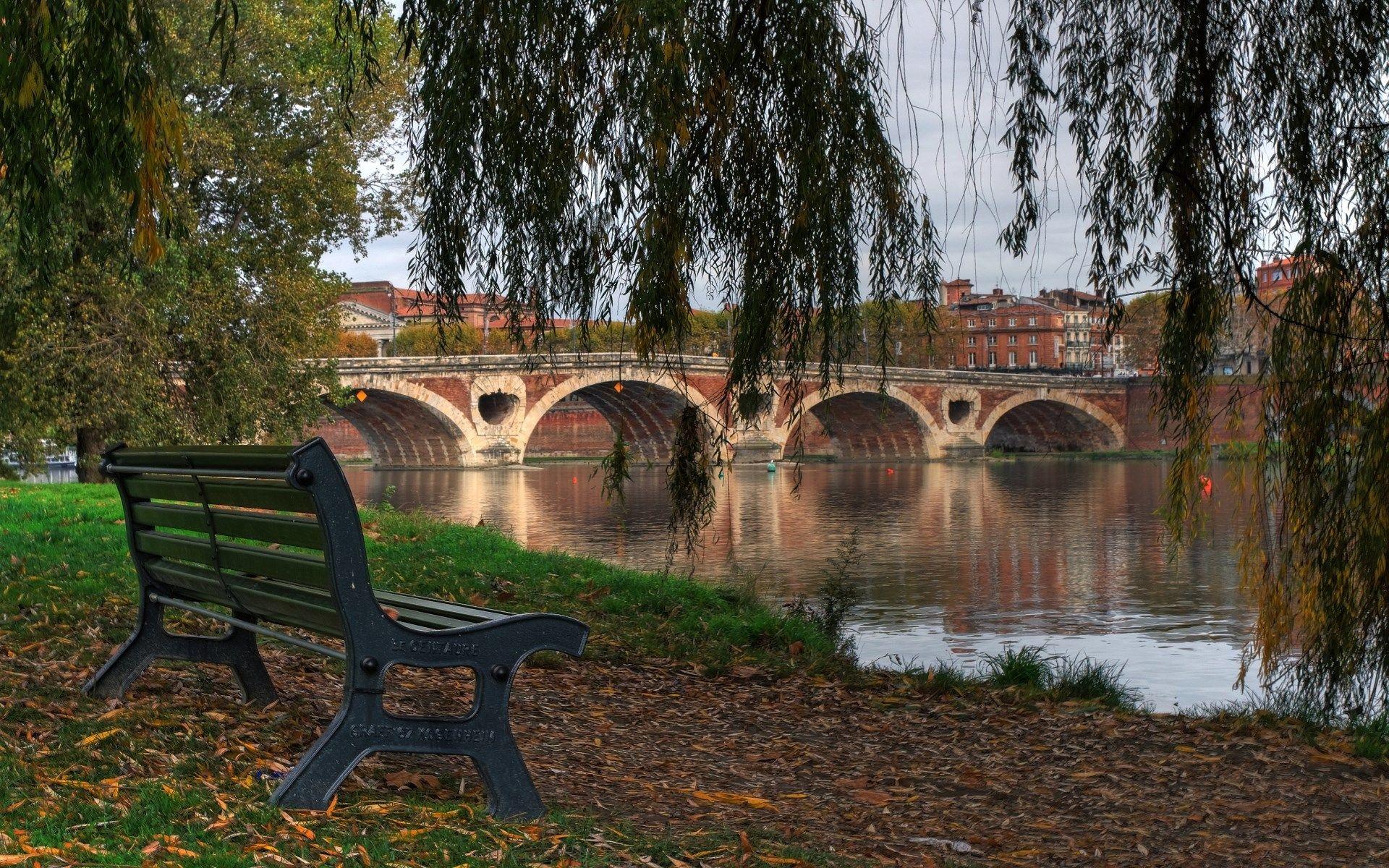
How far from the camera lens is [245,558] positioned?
11.8ft

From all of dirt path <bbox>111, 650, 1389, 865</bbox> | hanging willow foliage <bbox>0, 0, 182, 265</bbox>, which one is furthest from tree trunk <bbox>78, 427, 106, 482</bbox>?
hanging willow foliage <bbox>0, 0, 182, 265</bbox>

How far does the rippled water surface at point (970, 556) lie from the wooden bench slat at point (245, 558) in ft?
12.1

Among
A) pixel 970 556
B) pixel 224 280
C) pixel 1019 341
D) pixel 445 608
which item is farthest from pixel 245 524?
pixel 1019 341

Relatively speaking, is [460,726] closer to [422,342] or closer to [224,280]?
[224,280]

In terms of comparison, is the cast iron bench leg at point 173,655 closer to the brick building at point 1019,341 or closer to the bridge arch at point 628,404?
the bridge arch at point 628,404

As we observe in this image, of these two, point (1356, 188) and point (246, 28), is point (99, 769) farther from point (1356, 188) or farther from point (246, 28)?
point (246, 28)

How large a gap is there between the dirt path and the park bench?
26cm

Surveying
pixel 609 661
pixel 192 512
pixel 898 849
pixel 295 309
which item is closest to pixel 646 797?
pixel 898 849

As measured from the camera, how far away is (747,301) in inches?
186

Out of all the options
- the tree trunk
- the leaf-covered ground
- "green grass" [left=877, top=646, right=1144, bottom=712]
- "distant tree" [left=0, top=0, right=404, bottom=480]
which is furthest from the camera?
the tree trunk

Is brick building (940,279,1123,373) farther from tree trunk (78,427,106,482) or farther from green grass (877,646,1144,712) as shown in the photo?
green grass (877,646,1144,712)

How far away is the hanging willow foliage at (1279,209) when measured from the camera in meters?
4.48

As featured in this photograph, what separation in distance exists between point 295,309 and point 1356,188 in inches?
628

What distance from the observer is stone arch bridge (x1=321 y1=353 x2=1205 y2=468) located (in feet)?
144
